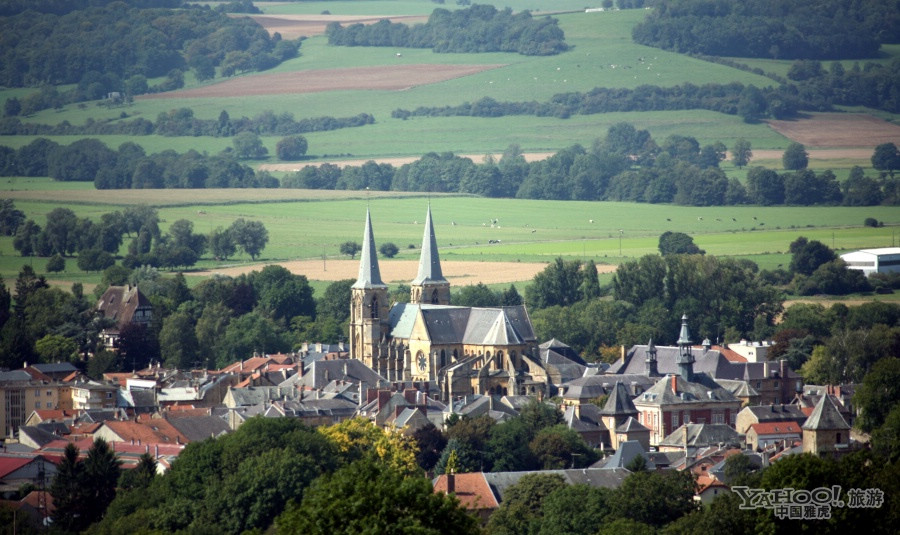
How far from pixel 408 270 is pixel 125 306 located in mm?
28596

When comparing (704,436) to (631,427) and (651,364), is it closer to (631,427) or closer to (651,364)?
(631,427)

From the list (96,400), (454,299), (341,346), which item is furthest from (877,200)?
(96,400)

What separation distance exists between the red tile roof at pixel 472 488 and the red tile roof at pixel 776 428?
66.1 ft

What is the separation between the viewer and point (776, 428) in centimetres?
9250

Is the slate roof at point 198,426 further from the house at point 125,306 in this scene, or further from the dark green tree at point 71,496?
the house at point 125,306

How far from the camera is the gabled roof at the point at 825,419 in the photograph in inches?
3214

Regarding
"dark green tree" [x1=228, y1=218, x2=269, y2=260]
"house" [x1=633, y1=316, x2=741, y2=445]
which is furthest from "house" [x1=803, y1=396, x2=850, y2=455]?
"dark green tree" [x1=228, y1=218, x2=269, y2=260]

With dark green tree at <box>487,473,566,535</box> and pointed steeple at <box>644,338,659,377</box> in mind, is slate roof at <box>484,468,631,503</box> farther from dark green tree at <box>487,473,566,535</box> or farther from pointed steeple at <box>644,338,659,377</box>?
pointed steeple at <box>644,338,659,377</box>

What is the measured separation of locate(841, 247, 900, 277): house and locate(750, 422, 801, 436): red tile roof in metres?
55.8

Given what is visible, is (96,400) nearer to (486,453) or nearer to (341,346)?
(341,346)

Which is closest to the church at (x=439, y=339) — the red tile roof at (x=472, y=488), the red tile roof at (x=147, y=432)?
the red tile roof at (x=147, y=432)

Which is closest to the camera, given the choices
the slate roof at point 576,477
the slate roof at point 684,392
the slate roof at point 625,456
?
the slate roof at point 576,477

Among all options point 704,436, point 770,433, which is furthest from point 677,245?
point 704,436

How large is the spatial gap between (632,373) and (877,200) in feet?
304
